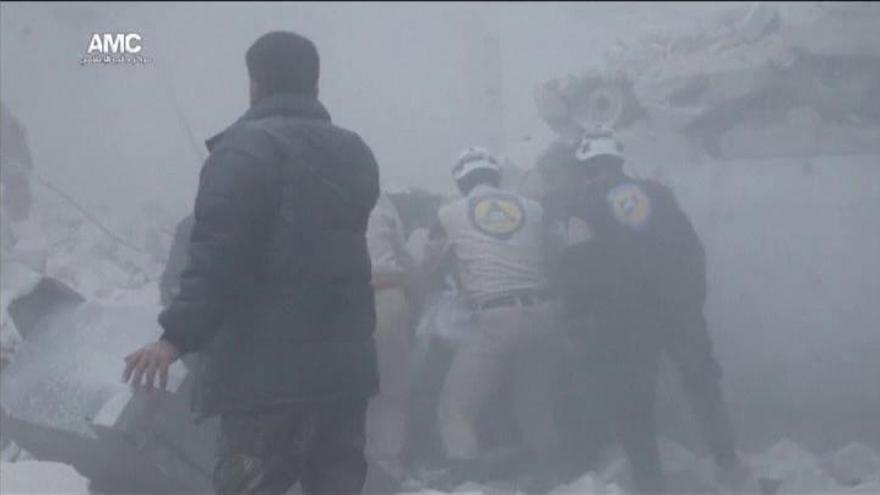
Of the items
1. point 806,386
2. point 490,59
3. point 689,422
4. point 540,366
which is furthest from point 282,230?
point 490,59

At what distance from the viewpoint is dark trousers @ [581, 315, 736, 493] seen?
4824 millimetres

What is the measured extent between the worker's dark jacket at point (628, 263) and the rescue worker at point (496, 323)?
0.58 ft

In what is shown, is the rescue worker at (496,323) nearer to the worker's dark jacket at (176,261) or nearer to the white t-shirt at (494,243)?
the white t-shirt at (494,243)

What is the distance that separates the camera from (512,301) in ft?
16.3

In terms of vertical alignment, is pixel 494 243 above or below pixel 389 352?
above

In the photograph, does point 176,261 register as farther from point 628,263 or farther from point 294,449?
point 294,449

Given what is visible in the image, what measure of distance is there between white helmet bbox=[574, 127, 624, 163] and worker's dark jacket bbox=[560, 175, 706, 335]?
12 centimetres

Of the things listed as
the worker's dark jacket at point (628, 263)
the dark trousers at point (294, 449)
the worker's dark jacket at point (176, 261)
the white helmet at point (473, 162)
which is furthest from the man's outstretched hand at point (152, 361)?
the white helmet at point (473, 162)

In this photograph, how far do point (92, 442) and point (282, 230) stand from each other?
6.93ft

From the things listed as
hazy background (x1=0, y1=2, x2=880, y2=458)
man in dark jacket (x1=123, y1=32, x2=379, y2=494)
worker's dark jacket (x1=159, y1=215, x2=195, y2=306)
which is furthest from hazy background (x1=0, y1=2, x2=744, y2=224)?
man in dark jacket (x1=123, y1=32, x2=379, y2=494)

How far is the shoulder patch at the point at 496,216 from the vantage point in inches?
198

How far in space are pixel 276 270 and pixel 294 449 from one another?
45cm

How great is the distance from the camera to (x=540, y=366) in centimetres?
504

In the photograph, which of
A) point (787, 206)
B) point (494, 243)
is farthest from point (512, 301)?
point (787, 206)
